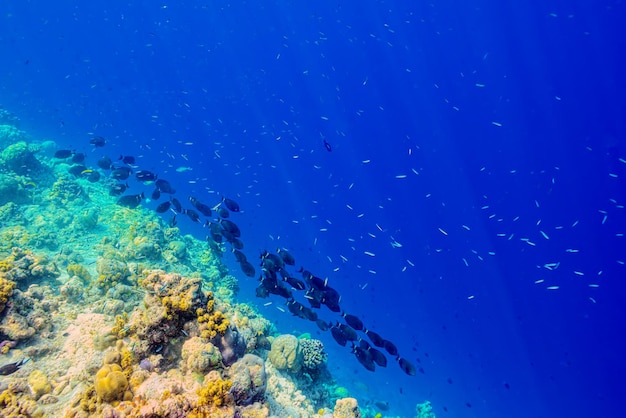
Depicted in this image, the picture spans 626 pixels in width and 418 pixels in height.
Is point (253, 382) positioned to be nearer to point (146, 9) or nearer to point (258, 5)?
point (258, 5)

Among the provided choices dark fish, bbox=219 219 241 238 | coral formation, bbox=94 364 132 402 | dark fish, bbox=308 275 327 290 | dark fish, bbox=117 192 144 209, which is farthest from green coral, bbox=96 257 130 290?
dark fish, bbox=117 192 144 209

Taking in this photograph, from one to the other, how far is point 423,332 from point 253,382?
2580 inches

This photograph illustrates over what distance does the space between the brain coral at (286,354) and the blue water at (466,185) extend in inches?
1357

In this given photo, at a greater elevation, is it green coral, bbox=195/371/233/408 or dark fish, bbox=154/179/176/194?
dark fish, bbox=154/179/176/194

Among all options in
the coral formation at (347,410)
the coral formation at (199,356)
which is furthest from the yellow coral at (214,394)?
the coral formation at (347,410)

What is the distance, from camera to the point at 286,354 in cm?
704

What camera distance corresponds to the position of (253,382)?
4.46m

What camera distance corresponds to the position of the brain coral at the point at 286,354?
7027 millimetres

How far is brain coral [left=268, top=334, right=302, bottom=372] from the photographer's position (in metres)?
7.03

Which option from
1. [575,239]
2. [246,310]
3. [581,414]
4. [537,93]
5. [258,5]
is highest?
[258,5]

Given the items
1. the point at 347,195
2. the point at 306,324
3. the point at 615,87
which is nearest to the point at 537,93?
the point at 615,87

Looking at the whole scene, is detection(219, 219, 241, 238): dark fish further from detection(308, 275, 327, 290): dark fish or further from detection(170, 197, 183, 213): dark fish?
detection(308, 275, 327, 290): dark fish

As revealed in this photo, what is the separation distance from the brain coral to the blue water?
3447 cm

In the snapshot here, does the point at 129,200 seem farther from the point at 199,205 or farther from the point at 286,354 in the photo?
→ the point at 286,354
